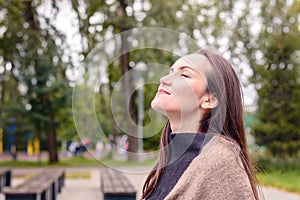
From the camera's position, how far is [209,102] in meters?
1.48

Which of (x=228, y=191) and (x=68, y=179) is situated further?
(x=68, y=179)

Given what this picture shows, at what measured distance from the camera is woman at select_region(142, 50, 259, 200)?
140cm

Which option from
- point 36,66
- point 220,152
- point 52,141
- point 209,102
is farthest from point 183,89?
point 52,141

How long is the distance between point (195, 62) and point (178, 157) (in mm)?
233

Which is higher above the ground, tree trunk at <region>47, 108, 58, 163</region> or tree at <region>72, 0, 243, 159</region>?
tree at <region>72, 0, 243, 159</region>

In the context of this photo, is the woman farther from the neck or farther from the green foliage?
the green foliage

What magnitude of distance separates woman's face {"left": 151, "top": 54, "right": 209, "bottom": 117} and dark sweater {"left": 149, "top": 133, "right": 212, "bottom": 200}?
7 cm

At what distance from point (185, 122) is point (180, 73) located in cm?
12

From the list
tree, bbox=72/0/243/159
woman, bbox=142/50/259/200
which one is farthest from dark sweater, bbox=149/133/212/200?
tree, bbox=72/0/243/159

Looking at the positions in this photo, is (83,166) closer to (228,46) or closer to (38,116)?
(38,116)

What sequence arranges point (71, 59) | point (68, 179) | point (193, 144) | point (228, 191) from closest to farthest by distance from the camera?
point (228, 191) → point (193, 144) → point (68, 179) → point (71, 59)

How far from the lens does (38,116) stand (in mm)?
23047

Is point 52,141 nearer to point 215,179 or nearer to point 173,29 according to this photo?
point 173,29

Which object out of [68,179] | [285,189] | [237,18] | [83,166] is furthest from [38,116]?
[285,189]
